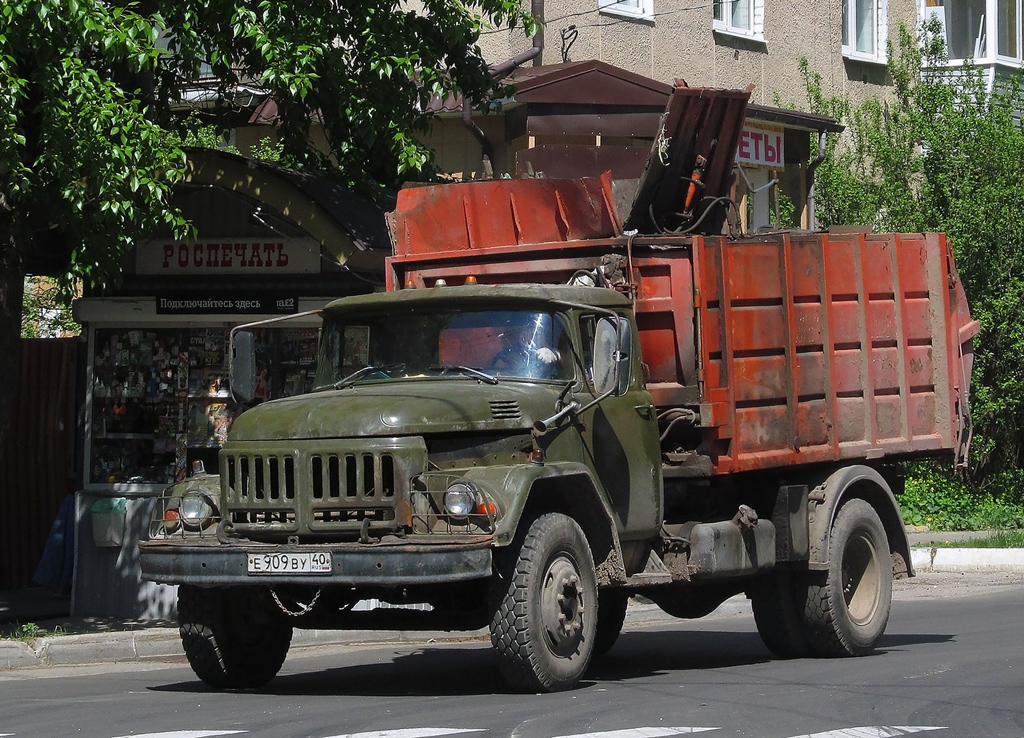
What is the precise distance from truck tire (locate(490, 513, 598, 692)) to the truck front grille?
64 centimetres

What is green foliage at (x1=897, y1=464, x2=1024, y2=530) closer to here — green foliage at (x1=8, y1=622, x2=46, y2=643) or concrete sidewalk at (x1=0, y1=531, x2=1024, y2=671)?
concrete sidewalk at (x1=0, y1=531, x2=1024, y2=671)

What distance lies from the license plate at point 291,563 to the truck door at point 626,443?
Answer: 1721mm

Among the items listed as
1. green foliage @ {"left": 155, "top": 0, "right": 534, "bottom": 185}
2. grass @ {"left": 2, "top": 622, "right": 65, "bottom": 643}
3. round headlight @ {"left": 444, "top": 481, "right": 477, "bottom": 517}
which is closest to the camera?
round headlight @ {"left": 444, "top": 481, "right": 477, "bottom": 517}

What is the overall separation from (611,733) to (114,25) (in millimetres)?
Answer: 6084

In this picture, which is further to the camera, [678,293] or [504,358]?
[678,293]

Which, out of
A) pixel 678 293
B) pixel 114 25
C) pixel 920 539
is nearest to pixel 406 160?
pixel 114 25

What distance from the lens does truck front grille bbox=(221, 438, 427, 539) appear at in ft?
25.7

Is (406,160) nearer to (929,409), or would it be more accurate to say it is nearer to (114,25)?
(114,25)

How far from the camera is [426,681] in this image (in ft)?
31.1

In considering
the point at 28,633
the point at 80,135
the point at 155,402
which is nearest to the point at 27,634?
the point at 28,633

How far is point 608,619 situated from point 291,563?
337 centimetres

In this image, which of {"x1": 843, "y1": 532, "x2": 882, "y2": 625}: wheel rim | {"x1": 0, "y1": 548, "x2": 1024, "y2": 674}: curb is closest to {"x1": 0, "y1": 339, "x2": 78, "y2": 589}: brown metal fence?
{"x1": 0, "y1": 548, "x2": 1024, "y2": 674}: curb

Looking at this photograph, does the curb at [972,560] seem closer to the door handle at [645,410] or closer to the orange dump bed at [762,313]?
the orange dump bed at [762,313]

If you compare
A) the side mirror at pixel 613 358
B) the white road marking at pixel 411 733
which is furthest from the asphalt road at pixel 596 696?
the side mirror at pixel 613 358
